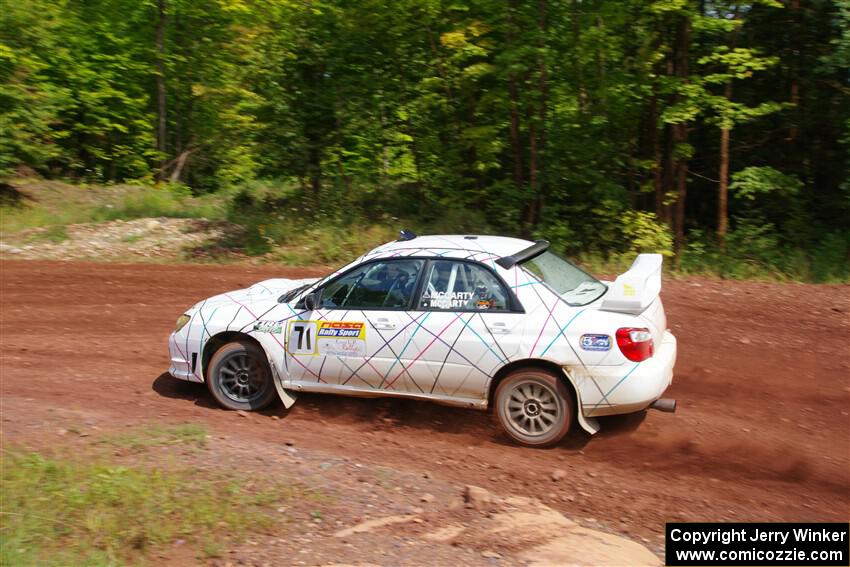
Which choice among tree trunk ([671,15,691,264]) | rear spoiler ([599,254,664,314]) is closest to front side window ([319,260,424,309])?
rear spoiler ([599,254,664,314])

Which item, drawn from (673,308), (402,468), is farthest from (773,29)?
(402,468)

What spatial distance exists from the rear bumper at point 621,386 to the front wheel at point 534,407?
0.20 meters

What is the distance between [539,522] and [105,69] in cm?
2365

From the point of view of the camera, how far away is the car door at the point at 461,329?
6.71 m

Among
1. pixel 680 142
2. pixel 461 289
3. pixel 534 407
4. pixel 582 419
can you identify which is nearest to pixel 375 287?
pixel 461 289

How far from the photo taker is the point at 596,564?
470cm

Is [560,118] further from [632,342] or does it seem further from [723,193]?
[632,342]

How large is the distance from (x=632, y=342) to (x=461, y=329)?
56.1 inches

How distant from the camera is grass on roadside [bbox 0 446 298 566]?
191 inches

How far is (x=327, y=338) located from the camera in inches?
285

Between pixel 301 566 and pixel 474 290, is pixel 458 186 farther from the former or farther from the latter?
pixel 301 566

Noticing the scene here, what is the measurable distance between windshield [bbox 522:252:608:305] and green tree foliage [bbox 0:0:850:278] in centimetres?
815

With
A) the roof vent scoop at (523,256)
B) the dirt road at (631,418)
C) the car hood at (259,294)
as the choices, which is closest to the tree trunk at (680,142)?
the dirt road at (631,418)

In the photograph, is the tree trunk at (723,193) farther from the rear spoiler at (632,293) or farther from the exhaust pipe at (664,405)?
the exhaust pipe at (664,405)
